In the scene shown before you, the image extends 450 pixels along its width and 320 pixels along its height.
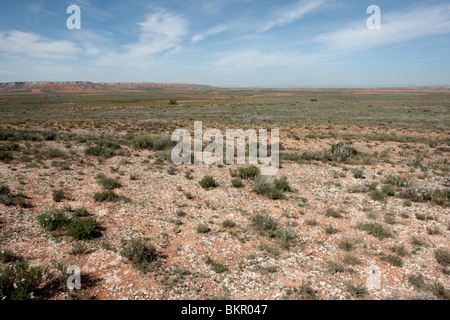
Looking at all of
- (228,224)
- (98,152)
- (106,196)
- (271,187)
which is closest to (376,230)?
(271,187)

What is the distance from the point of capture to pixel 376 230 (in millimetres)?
7113

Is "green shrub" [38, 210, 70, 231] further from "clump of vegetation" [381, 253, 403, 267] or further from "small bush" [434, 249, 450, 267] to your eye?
"small bush" [434, 249, 450, 267]

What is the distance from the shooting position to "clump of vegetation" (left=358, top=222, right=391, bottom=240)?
6934 millimetres

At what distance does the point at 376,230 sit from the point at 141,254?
23.5 feet

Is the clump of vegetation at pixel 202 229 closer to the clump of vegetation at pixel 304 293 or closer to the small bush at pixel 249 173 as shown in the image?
the clump of vegetation at pixel 304 293

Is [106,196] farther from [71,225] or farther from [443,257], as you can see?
[443,257]

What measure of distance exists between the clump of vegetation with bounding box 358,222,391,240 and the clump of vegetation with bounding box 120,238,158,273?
261 inches

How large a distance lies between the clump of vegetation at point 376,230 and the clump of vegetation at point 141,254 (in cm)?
663

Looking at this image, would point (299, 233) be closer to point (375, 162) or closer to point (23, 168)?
point (375, 162)

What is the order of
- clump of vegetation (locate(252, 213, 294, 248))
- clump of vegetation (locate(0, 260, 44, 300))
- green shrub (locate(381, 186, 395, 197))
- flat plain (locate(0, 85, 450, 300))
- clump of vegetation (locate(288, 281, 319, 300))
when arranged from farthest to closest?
green shrub (locate(381, 186, 395, 197)), clump of vegetation (locate(252, 213, 294, 248)), flat plain (locate(0, 85, 450, 300)), clump of vegetation (locate(288, 281, 319, 300)), clump of vegetation (locate(0, 260, 44, 300))

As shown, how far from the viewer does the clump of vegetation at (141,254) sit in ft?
17.9

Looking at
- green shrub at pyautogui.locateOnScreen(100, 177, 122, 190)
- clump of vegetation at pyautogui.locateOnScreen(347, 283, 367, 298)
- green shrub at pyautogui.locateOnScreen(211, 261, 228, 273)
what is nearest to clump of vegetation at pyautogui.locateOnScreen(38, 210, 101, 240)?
green shrub at pyautogui.locateOnScreen(100, 177, 122, 190)

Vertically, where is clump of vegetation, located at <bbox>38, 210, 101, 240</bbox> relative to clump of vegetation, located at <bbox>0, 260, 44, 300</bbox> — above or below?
above
